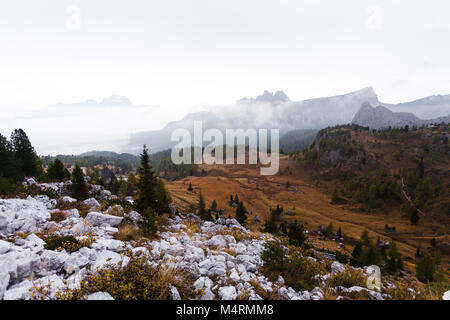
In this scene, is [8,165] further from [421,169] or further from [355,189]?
[421,169]

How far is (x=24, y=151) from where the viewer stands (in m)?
38.1

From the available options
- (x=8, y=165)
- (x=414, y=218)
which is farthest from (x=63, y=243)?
(x=414, y=218)

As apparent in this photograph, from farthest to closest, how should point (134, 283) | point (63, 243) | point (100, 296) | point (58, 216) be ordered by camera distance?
point (58, 216) < point (63, 243) < point (134, 283) < point (100, 296)

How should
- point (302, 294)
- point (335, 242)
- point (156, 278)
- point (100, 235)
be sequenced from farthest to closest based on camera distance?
1. point (335, 242)
2. point (100, 235)
3. point (302, 294)
4. point (156, 278)

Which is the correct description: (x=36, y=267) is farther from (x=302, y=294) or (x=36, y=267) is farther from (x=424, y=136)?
(x=424, y=136)

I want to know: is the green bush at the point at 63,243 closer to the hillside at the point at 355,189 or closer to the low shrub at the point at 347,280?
the low shrub at the point at 347,280

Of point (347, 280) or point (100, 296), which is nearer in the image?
point (100, 296)

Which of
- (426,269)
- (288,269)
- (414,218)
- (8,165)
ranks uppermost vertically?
(8,165)

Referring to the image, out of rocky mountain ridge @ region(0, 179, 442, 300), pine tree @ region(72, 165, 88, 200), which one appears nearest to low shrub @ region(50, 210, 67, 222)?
rocky mountain ridge @ region(0, 179, 442, 300)

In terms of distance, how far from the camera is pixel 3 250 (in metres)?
5.16

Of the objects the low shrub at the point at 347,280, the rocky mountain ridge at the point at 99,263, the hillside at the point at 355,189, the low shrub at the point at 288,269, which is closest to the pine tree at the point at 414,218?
the hillside at the point at 355,189

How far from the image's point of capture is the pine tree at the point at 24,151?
1474 inches
